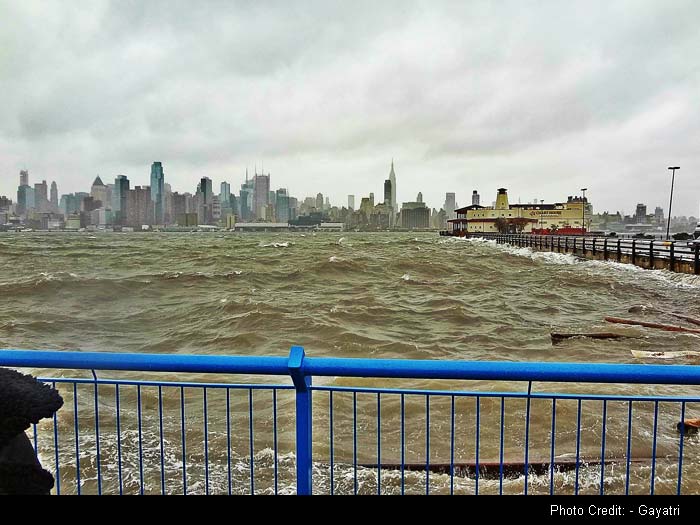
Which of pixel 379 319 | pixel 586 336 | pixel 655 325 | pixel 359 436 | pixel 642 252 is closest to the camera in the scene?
pixel 359 436

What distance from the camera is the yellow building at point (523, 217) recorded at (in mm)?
132000

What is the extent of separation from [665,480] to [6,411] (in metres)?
6.53

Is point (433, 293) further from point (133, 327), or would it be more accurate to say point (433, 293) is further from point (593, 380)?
point (593, 380)

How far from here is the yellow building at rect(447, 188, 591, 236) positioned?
132000mm

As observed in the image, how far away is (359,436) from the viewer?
24.4ft

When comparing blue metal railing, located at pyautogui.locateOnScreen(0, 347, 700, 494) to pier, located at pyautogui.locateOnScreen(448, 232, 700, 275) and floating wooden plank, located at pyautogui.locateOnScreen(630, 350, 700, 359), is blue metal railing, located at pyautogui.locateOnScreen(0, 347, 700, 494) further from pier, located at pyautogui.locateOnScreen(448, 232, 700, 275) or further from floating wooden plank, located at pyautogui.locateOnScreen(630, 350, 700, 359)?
pier, located at pyautogui.locateOnScreen(448, 232, 700, 275)

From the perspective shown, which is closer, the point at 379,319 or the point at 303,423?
the point at 303,423

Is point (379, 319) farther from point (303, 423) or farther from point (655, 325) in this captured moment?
point (303, 423)

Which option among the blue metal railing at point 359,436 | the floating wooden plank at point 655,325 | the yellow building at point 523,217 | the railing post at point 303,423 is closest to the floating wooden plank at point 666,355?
the blue metal railing at point 359,436

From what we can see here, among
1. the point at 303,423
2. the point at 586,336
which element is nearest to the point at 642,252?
the point at 586,336

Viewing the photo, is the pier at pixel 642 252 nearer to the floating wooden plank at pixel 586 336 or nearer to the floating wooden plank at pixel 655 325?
the floating wooden plank at pixel 655 325

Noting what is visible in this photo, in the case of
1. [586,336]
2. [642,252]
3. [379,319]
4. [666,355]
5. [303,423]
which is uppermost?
[303,423]

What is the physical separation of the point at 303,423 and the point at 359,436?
16.0 ft

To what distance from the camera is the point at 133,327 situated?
1897 centimetres
